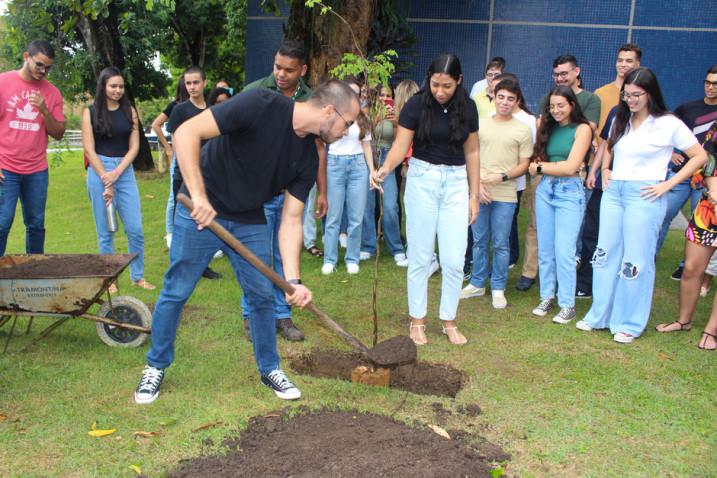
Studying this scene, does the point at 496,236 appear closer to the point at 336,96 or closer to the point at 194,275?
the point at 336,96

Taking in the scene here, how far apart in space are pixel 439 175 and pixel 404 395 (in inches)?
64.6

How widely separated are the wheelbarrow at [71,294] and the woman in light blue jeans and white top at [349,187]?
261cm

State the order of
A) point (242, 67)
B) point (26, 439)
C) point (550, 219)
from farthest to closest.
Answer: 1. point (242, 67)
2. point (550, 219)
3. point (26, 439)

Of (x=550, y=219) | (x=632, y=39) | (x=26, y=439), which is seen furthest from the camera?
(x=632, y=39)

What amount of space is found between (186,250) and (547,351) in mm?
2841

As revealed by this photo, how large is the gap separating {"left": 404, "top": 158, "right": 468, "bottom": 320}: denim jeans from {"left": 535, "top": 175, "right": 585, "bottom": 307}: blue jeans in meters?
1.19

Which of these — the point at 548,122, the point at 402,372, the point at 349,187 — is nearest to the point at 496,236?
the point at 548,122

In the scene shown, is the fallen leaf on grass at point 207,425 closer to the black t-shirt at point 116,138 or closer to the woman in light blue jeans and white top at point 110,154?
the woman in light blue jeans and white top at point 110,154

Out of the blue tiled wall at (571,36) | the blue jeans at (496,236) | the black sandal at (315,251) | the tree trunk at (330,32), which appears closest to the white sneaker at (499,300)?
the blue jeans at (496,236)

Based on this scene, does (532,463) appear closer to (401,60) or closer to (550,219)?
(550,219)

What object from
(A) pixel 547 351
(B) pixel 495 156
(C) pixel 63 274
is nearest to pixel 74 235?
(C) pixel 63 274

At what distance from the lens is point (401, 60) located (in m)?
10.3

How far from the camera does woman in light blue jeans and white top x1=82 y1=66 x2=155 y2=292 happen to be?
594 centimetres

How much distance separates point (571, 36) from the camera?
1135 cm
